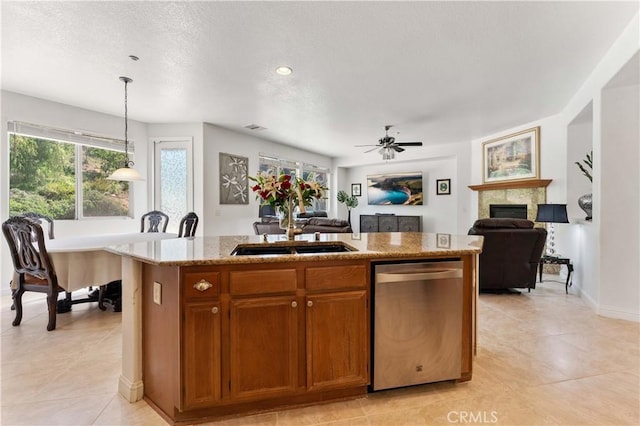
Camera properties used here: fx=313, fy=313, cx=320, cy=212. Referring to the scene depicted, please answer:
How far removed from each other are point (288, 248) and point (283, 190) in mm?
464

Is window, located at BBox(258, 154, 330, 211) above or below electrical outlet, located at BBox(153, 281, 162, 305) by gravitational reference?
above

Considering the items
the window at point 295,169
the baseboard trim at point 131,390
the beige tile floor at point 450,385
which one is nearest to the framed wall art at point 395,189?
the window at point 295,169

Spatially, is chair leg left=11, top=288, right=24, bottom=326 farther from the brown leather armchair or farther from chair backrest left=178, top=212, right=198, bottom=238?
the brown leather armchair

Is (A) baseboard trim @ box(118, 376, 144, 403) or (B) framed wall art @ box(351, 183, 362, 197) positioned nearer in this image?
(A) baseboard trim @ box(118, 376, 144, 403)

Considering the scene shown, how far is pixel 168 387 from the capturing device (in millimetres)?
1691

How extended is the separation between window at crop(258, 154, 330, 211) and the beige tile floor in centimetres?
405

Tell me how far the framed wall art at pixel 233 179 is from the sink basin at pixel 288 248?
4.13m

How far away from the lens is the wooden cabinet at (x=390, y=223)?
8079mm

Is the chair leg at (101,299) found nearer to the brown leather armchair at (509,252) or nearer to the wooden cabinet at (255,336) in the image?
the wooden cabinet at (255,336)

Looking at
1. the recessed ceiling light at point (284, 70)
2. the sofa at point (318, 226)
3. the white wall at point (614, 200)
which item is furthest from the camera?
the sofa at point (318, 226)

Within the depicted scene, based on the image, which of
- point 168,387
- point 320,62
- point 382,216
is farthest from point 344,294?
point 382,216

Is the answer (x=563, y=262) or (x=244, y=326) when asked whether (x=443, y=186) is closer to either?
(x=563, y=262)

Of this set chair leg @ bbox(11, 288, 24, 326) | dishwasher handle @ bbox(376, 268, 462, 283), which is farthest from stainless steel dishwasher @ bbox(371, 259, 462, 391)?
chair leg @ bbox(11, 288, 24, 326)

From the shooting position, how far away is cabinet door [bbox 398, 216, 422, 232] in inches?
317
